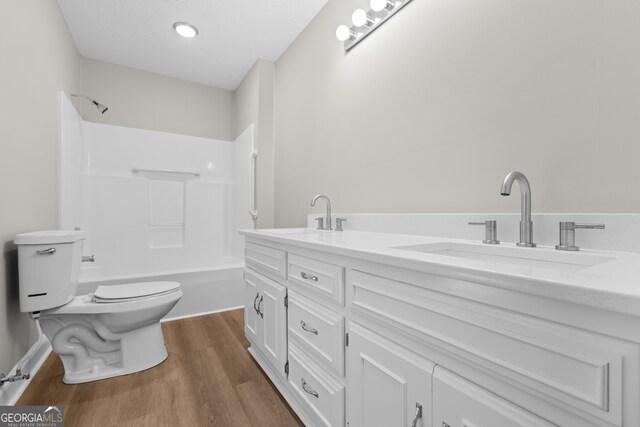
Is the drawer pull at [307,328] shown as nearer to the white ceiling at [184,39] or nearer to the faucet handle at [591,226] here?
the faucet handle at [591,226]

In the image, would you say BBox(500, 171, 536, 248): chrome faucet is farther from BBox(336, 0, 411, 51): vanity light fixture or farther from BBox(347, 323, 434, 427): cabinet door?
BBox(336, 0, 411, 51): vanity light fixture

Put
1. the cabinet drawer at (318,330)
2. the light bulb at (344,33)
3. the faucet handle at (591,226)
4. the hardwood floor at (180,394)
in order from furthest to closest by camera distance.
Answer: the light bulb at (344,33) < the hardwood floor at (180,394) < the cabinet drawer at (318,330) < the faucet handle at (591,226)

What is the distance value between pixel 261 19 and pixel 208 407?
248 cm

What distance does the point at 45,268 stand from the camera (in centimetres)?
143

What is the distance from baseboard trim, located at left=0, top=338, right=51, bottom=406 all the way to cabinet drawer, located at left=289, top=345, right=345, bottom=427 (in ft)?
4.02

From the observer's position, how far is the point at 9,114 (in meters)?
1.41

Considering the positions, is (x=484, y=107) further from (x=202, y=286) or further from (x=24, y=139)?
(x=202, y=286)

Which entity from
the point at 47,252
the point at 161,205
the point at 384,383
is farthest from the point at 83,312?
the point at 161,205

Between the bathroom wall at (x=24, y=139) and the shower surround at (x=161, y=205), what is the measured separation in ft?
1.11

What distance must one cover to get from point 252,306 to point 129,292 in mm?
706

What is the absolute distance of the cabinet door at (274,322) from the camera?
52.1 inches

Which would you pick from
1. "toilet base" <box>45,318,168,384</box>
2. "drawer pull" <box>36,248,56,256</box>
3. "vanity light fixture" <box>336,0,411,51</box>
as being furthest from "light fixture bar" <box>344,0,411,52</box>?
"toilet base" <box>45,318,168,384</box>

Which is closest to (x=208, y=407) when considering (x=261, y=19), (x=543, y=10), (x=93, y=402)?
(x=93, y=402)

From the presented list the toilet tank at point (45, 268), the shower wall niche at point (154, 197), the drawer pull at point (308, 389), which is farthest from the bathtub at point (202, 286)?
the drawer pull at point (308, 389)
